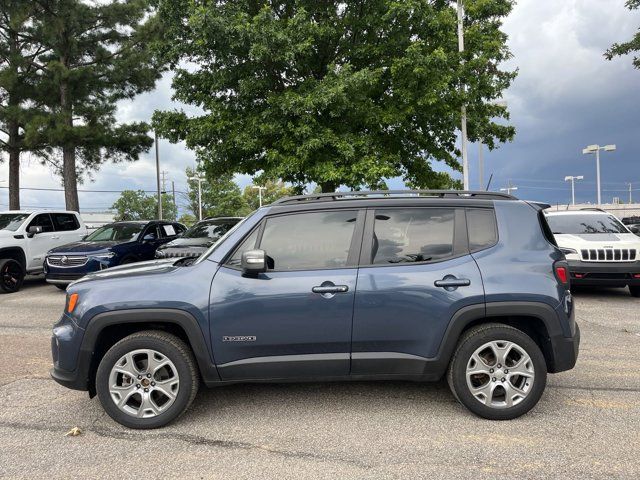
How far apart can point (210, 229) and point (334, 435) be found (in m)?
8.32

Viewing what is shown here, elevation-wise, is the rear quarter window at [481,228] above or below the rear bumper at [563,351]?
above

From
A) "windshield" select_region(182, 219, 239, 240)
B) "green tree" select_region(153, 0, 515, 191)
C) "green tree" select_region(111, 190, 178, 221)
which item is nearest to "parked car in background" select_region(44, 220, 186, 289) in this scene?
"windshield" select_region(182, 219, 239, 240)

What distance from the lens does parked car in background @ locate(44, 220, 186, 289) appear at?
9703mm

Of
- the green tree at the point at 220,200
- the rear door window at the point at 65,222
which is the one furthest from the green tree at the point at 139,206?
the rear door window at the point at 65,222

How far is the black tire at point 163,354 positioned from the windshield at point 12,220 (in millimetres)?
9409

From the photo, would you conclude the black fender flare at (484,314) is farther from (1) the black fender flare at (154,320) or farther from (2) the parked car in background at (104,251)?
(2) the parked car in background at (104,251)

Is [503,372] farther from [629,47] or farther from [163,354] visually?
[629,47]

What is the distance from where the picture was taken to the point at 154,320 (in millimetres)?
3506

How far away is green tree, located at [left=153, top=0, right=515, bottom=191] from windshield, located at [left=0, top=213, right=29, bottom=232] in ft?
16.7

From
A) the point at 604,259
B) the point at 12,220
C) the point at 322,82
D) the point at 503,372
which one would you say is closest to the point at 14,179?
the point at 12,220

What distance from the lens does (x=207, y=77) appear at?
559 inches

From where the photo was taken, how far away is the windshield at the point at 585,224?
9.47 meters

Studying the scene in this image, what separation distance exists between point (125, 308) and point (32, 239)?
9.43 metres

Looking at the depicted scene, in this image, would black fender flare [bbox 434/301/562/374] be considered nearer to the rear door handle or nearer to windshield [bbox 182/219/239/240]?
the rear door handle
